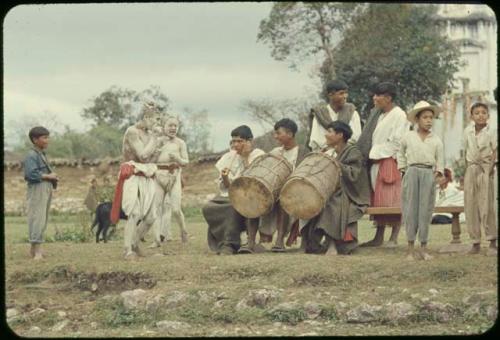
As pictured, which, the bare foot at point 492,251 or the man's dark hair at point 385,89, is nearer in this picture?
the bare foot at point 492,251

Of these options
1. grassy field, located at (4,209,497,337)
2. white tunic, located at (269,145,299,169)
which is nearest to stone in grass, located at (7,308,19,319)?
grassy field, located at (4,209,497,337)

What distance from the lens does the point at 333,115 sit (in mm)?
12047

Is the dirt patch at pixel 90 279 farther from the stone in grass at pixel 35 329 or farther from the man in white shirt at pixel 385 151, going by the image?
the man in white shirt at pixel 385 151

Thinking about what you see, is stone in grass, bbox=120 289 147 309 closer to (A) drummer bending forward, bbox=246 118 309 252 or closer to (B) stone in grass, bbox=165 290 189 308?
(B) stone in grass, bbox=165 290 189 308

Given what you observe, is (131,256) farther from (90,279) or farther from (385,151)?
(385,151)

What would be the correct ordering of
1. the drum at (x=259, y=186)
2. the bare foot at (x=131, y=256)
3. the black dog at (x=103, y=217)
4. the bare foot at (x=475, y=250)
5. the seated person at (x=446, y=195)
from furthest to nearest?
the black dog at (x=103, y=217)
the bare foot at (x=131, y=256)
the drum at (x=259, y=186)
the seated person at (x=446, y=195)
the bare foot at (x=475, y=250)

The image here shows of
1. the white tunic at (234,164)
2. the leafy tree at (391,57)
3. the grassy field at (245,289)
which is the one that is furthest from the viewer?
the leafy tree at (391,57)

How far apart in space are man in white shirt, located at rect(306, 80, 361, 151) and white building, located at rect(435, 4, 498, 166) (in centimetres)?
2350

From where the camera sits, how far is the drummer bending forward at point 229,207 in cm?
1185

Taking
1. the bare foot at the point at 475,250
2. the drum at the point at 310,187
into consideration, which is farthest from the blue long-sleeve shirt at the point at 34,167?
the bare foot at the point at 475,250

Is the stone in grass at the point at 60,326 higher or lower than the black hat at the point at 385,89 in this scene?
lower

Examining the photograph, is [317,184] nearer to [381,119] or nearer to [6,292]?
[381,119]

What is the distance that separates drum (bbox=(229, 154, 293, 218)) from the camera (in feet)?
36.9

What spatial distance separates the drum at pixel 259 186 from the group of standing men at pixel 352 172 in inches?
12.5
